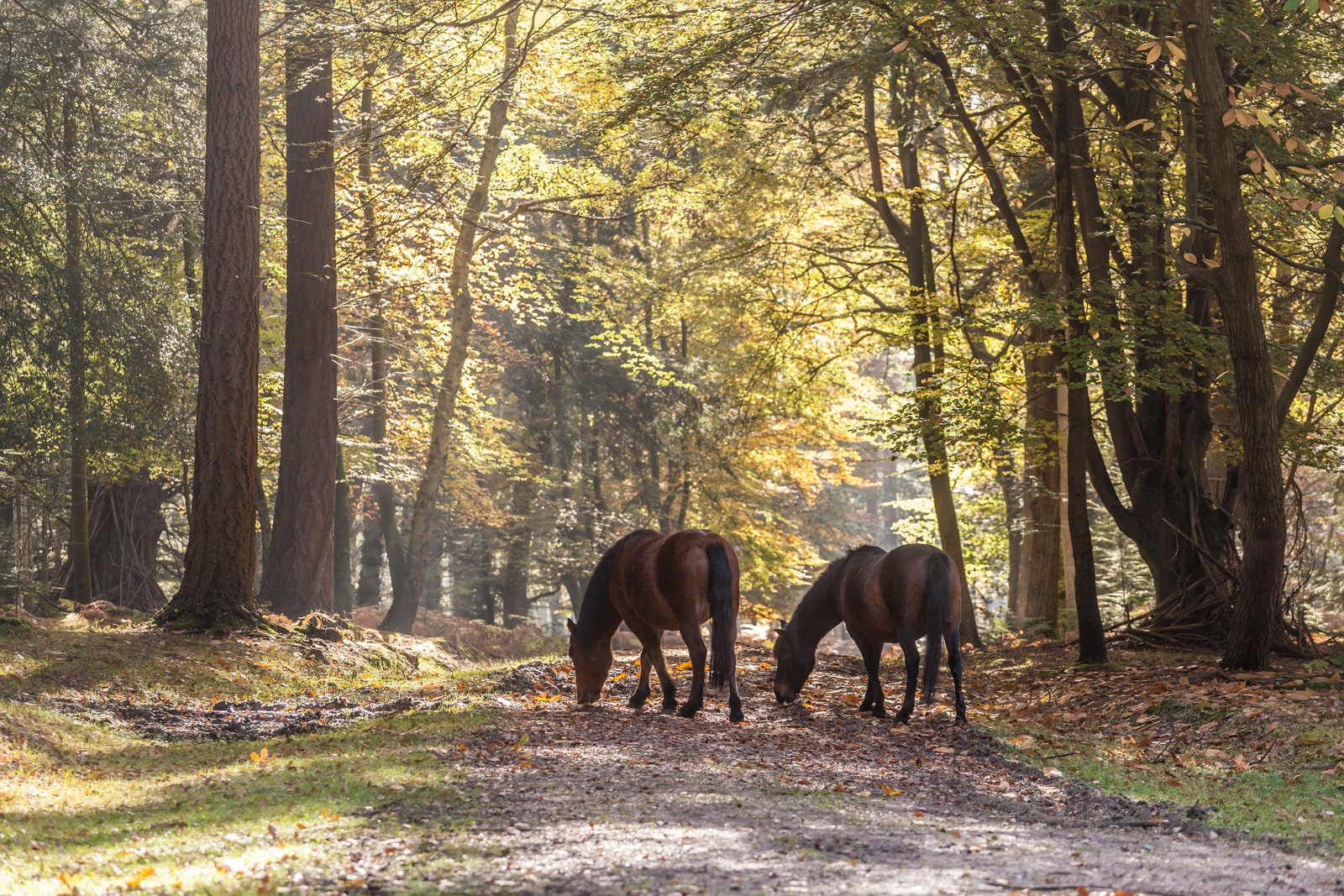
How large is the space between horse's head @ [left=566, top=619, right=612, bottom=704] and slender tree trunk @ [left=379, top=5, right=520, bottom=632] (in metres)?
13.0

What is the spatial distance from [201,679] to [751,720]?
532 centimetres

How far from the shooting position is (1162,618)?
15.0 m

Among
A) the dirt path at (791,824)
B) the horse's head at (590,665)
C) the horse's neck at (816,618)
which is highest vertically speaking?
the horse's neck at (816,618)

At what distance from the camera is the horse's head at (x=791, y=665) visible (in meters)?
11.3

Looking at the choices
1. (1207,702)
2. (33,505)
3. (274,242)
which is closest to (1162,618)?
(1207,702)

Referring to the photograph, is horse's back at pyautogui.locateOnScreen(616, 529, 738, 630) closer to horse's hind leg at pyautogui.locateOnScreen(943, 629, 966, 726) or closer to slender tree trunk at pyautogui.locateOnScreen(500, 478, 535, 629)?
horse's hind leg at pyautogui.locateOnScreen(943, 629, 966, 726)

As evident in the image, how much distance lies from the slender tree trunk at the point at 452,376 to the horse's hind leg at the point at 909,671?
13.9 metres

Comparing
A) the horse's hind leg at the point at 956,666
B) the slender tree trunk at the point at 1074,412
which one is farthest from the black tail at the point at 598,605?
the slender tree trunk at the point at 1074,412

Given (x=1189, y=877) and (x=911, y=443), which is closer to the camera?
(x=1189, y=877)

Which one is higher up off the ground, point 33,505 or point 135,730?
point 33,505

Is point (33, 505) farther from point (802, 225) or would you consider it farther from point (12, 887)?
point (12, 887)

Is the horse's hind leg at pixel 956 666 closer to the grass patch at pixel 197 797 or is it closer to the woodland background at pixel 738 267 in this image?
the woodland background at pixel 738 267

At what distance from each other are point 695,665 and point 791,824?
4129 mm

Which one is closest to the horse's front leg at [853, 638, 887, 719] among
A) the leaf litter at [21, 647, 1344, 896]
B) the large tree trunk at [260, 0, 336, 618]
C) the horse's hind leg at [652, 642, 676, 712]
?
the leaf litter at [21, 647, 1344, 896]
